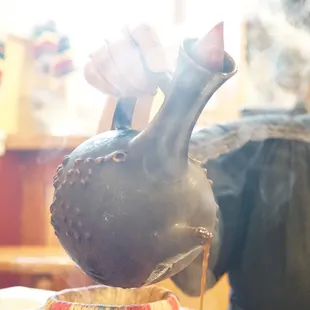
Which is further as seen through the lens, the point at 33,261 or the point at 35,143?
the point at 35,143

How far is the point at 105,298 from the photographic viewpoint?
642 millimetres

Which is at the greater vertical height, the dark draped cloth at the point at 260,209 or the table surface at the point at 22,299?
the dark draped cloth at the point at 260,209

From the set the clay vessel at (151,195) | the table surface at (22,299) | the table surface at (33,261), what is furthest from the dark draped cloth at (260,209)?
the table surface at (33,261)

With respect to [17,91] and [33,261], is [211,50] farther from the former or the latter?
[17,91]

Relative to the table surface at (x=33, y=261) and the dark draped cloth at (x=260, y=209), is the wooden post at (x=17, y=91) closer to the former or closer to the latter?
the table surface at (x=33, y=261)

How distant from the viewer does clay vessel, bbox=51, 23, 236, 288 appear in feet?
1.58

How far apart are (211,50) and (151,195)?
129mm

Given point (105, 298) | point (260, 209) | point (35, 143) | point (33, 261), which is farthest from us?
point (35, 143)

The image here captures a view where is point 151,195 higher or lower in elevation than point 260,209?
higher

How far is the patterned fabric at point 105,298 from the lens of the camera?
1.80 ft

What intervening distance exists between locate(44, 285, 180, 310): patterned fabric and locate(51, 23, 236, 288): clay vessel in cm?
5

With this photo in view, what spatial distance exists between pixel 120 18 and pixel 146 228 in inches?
41.5

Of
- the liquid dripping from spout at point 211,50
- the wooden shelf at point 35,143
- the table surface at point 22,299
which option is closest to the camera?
the liquid dripping from spout at point 211,50

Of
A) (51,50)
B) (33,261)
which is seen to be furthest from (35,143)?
(33,261)
